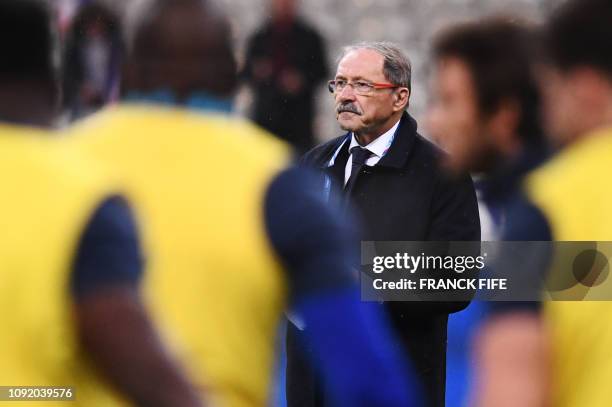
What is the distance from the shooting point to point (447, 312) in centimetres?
306

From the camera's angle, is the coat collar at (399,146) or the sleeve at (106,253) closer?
the sleeve at (106,253)

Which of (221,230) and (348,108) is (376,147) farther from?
(221,230)

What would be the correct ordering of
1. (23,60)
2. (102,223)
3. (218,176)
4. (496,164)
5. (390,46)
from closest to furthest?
(102,223) → (23,60) → (218,176) → (496,164) → (390,46)

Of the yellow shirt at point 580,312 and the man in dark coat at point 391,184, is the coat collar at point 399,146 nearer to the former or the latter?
the man in dark coat at point 391,184

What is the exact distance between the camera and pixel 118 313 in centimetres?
145

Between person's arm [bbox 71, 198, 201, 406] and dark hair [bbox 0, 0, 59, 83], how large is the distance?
0.23 metres

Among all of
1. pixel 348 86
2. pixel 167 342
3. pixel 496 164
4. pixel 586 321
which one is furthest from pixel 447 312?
pixel 167 342

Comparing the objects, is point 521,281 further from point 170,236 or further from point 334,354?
point 170,236

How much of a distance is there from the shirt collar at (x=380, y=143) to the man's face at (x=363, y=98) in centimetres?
2

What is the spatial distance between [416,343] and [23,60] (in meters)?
1.74

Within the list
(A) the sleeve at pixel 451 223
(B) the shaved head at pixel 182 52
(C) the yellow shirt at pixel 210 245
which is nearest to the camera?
(C) the yellow shirt at pixel 210 245

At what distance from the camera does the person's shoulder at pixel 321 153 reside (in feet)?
10.4

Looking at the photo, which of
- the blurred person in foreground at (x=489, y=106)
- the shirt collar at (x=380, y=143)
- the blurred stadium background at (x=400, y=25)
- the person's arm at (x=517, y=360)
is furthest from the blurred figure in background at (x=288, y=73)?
the person's arm at (x=517, y=360)

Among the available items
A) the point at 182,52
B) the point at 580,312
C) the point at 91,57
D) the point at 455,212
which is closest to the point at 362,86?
the point at 455,212
